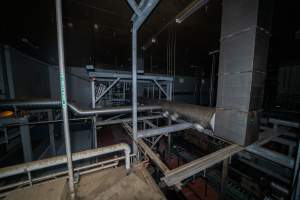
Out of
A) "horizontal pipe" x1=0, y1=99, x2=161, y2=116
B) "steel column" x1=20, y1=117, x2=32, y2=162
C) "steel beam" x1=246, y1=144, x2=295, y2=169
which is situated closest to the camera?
"steel beam" x1=246, y1=144, x2=295, y2=169

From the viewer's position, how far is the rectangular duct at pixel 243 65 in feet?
4.13

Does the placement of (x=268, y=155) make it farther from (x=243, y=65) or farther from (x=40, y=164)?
(x=40, y=164)

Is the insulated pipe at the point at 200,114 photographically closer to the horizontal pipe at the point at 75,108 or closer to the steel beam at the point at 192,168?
the steel beam at the point at 192,168

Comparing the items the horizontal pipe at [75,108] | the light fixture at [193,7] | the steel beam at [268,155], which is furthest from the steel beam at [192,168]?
the light fixture at [193,7]

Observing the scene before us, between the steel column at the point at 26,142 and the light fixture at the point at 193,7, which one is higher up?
the light fixture at the point at 193,7

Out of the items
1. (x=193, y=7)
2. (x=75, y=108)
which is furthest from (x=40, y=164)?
(x=193, y=7)

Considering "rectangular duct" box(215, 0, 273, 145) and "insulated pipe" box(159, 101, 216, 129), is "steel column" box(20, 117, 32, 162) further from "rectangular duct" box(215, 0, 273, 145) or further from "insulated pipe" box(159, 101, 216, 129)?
"rectangular duct" box(215, 0, 273, 145)

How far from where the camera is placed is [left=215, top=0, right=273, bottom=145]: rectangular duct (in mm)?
1259

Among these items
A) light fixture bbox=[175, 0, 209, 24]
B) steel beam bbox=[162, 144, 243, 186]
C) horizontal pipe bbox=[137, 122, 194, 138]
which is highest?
light fixture bbox=[175, 0, 209, 24]

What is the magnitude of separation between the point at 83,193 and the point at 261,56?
94.6 inches

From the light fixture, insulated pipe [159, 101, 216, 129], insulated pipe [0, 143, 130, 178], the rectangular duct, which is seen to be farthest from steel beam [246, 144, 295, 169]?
the light fixture

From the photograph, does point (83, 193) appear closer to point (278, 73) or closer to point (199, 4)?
point (199, 4)

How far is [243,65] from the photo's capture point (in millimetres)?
1327

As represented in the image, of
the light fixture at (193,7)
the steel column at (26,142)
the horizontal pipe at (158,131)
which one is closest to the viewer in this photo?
the horizontal pipe at (158,131)
